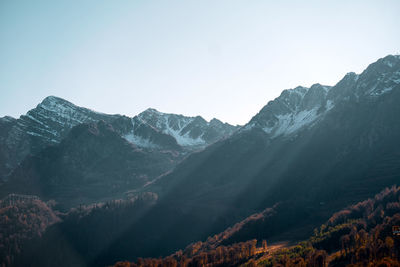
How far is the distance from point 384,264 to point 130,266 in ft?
422

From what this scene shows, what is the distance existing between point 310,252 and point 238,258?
144 ft

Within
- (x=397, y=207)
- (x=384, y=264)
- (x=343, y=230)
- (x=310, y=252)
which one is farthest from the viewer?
(x=397, y=207)

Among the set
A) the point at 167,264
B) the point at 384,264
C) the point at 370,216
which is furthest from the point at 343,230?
the point at 167,264

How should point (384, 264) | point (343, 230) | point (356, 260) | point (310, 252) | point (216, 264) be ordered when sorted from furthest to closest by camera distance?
1. point (343, 230)
2. point (216, 264)
3. point (310, 252)
4. point (356, 260)
5. point (384, 264)

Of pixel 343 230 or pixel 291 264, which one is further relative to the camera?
pixel 343 230

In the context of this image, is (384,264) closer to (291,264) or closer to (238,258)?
(291,264)

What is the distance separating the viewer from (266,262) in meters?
152

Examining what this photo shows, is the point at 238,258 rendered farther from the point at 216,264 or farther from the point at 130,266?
the point at 130,266

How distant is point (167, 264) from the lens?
166125mm

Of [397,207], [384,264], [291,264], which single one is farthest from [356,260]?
[397,207]

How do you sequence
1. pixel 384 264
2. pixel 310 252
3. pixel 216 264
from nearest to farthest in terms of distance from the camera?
1. pixel 384 264
2. pixel 310 252
3. pixel 216 264

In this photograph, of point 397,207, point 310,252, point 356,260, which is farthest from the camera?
point 397,207

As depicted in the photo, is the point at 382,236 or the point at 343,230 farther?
the point at 343,230

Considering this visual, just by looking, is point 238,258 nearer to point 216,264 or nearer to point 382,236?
point 216,264
